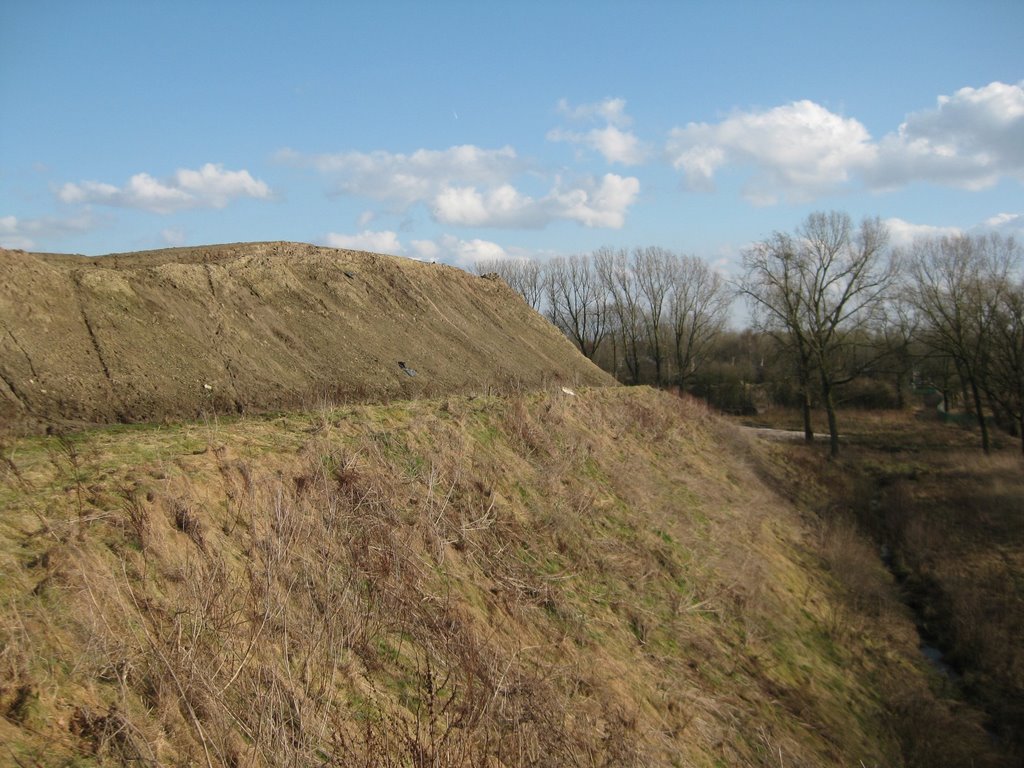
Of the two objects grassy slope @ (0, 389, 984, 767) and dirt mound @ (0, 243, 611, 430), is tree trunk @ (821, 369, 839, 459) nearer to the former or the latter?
dirt mound @ (0, 243, 611, 430)

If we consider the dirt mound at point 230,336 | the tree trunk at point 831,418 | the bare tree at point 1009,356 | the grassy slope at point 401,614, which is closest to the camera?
the grassy slope at point 401,614

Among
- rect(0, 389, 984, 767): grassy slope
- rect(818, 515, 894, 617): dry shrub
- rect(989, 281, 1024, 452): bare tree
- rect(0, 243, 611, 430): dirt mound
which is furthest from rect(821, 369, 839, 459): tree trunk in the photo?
rect(0, 389, 984, 767): grassy slope

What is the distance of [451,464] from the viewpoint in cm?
1017

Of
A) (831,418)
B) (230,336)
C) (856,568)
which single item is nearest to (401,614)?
(230,336)

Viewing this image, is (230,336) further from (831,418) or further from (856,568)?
(831,418)

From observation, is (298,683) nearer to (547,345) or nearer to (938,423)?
(547,345)

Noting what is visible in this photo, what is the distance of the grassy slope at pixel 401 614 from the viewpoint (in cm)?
465

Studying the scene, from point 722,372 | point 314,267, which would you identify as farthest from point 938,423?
point 314,267

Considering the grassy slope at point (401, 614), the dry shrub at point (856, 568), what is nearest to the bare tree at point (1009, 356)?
the dry shrub at point (856, 568)

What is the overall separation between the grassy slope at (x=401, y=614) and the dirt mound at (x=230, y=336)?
154cm

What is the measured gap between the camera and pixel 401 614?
683cm

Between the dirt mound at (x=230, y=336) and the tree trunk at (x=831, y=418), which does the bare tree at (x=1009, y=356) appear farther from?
the dirt mound at (x=230, y=336)

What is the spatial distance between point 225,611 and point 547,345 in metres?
20.1

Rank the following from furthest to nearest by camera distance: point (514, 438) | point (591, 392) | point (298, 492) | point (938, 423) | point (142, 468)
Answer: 1. point (938, 423)
2. point (591, 392)
3. point (514, 438)
4. point (298, 492)
5. point (142, 468)
